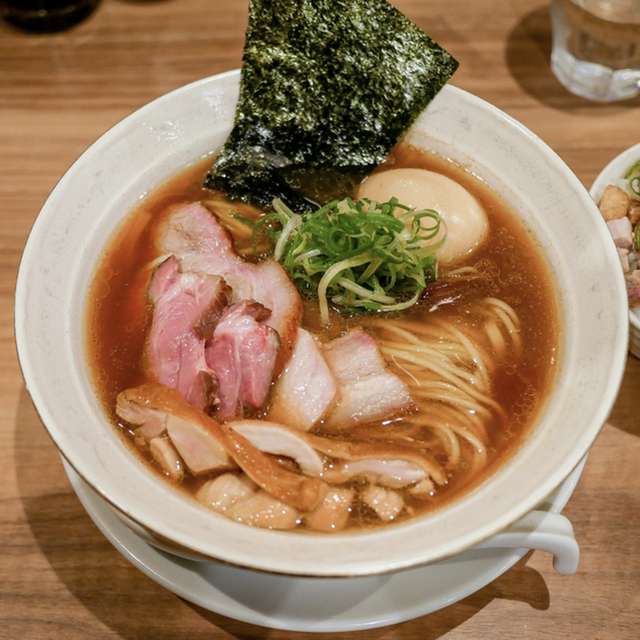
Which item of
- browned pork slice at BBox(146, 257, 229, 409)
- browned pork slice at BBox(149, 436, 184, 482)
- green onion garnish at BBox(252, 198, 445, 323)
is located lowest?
browned pork slice at BBox(149, 436, 184, 482)

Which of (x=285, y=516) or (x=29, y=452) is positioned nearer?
(x=285, y=516)

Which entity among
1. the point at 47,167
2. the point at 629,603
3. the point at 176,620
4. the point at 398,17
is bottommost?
the point at 176,620

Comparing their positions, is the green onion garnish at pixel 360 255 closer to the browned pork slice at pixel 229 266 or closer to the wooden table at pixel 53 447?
the browned pork slice at pixel 229 266

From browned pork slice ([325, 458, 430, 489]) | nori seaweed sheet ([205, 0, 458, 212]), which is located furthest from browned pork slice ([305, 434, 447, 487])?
nori seaweed sheet ([205, 0, 458, 212])

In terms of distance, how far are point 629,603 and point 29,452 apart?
1.73 meters

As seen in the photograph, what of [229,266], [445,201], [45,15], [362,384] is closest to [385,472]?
[362,384]

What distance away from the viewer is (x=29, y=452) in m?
1.86

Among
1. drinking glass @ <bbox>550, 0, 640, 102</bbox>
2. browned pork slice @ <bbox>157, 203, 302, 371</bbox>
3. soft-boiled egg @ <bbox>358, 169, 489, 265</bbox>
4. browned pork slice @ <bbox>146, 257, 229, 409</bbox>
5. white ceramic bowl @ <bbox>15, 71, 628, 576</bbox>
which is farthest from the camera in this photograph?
drinking glass @ <bbox>550, 0, 640, 102</bbox>

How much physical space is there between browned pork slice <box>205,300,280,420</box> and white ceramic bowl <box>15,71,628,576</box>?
0.27 m

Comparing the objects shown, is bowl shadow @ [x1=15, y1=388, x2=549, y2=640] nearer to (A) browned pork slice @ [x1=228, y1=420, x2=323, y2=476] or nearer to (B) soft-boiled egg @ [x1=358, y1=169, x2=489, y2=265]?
(A) browned pork slice @ [x1=228, y1=420, x2=323, y2=476]

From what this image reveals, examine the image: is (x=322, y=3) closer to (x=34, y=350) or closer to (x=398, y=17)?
(x=398, y=17)

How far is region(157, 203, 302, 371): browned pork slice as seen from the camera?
168 cm

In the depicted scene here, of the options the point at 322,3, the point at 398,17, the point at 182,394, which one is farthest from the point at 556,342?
the point at 322,3

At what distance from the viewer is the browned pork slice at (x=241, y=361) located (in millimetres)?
1532
